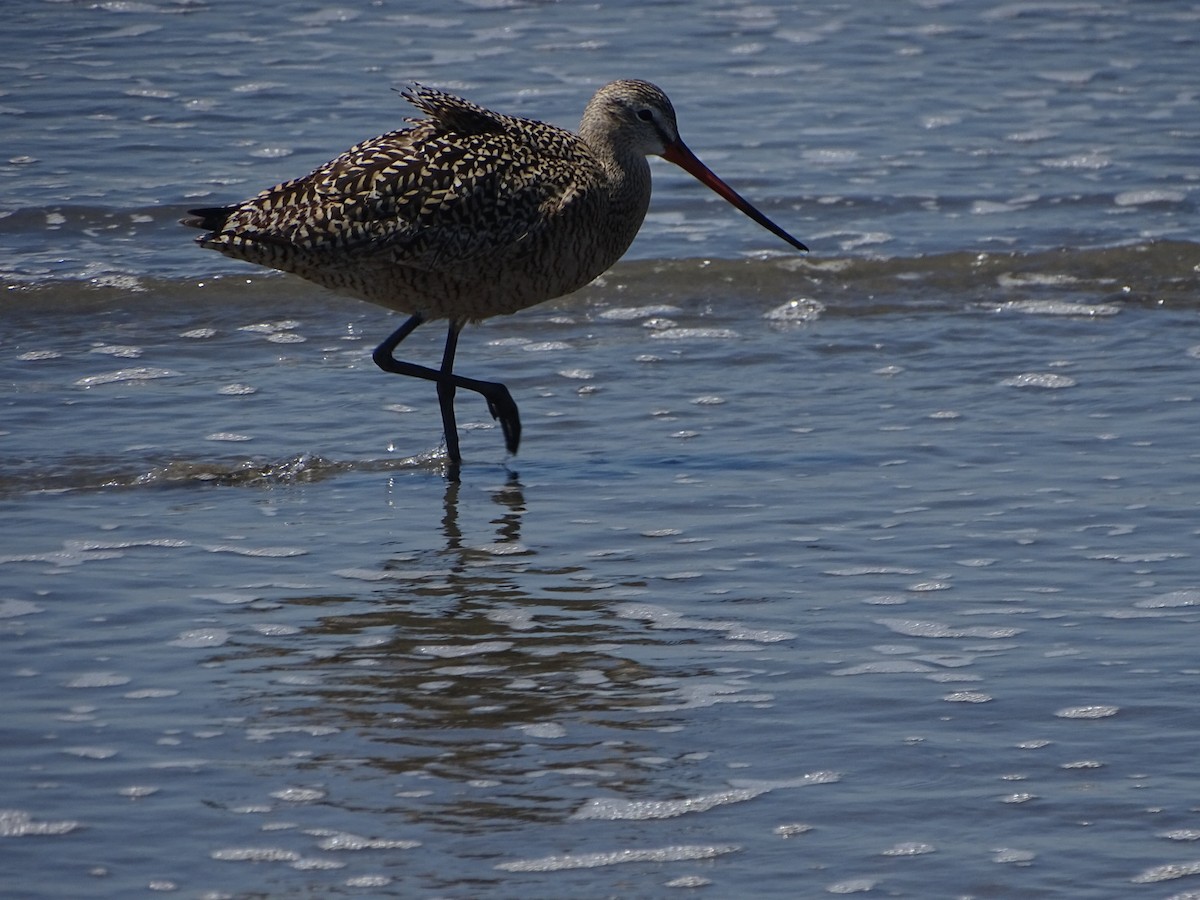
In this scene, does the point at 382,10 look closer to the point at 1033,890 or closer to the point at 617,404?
the point at 617,404

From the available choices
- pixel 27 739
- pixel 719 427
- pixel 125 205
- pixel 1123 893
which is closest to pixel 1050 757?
pixel 1123 893

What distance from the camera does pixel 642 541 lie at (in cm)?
591

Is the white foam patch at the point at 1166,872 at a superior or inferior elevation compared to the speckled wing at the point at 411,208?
inferior

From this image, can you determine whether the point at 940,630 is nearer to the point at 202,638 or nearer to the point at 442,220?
the point at 202,638

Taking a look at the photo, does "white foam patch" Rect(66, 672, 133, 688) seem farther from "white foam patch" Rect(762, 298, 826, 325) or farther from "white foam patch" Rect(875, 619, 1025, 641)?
"white foam patch" Rect(762, 298, 826, 325)

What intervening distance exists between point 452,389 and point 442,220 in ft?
2.06

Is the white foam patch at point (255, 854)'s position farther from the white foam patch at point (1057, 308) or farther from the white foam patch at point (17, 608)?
the white foam patch at point (1057, 308)

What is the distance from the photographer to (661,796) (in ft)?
13.7

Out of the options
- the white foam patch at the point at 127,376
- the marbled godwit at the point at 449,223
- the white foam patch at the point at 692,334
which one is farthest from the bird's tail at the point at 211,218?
the white foam patch at the point at 692,334

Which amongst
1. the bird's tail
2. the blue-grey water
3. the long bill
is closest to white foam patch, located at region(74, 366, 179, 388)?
the blue-grey water

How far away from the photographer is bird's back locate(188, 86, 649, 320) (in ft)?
21.9

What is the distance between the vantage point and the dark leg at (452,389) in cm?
670

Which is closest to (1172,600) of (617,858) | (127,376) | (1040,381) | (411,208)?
(617,858)

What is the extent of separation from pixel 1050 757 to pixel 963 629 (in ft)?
2.70
